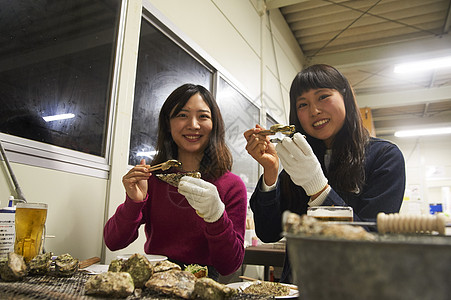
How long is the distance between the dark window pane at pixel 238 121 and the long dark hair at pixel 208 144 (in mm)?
1349

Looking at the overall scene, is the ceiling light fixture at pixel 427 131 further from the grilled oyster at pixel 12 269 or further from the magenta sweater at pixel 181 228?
the grilled oyster at pixel 12 269

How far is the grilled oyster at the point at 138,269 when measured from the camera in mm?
713

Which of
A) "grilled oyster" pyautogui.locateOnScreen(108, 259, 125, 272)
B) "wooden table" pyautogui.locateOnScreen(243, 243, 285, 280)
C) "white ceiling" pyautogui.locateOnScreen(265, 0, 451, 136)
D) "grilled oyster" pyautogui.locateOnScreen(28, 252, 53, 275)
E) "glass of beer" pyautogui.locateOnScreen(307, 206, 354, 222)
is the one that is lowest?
"wooden table" pyautogui.locateOnScreen(243, 243, 285, 280)

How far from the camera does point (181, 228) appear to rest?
54.6 inches

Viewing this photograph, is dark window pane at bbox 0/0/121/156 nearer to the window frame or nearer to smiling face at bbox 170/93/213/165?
the window frame

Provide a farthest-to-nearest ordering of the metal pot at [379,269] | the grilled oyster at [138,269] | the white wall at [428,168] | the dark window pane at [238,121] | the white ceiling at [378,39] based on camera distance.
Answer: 1. the white wall at [428,168]
2. the white ceiling at [378,39]
3. the dark window pane at [238,121]
4. the grilled oyster at [138,269]
5. the metal pot at [379,269]

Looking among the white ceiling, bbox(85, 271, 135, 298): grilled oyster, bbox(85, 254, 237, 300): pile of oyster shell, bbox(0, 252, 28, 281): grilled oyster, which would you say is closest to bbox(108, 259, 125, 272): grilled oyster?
bbox(85, 254, 237, 300): pile of oyster shell

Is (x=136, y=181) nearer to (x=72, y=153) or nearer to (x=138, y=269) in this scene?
(x=72, y=153)

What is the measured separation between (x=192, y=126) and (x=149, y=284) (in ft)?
2.80

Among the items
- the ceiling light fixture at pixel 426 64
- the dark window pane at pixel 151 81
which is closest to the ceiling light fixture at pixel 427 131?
the ceiling light fixture at pixel 426 64

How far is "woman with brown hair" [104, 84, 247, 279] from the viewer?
1.21 metres

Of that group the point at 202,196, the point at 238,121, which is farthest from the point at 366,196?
the point at 238,121

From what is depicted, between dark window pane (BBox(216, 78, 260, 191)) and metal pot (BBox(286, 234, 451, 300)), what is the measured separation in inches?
102

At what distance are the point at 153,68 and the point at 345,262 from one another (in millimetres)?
1962
